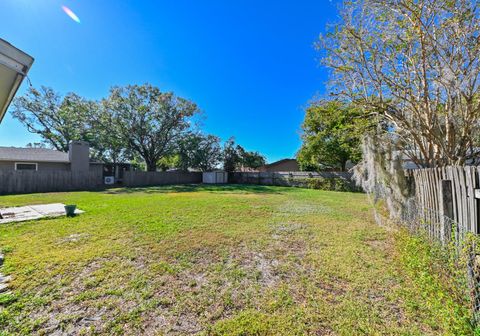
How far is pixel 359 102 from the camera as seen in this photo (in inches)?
169

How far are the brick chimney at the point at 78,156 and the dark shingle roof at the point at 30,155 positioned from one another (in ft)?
1.92

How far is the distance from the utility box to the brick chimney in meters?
10.2

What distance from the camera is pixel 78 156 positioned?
15.3 metres

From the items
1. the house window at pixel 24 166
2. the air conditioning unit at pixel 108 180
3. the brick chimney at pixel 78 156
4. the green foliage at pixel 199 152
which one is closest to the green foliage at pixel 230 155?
the green foliage at pixel 199 152

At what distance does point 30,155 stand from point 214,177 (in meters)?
14.1

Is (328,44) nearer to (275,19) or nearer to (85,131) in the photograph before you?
(275,19)

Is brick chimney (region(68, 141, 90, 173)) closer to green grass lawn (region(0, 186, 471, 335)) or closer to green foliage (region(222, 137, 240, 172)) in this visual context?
green foliage (region(222, 137, 240, 172))

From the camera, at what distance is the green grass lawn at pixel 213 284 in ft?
5.91

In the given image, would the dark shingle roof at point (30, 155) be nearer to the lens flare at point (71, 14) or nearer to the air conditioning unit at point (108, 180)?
the air conditioning unit at point (108, 180)

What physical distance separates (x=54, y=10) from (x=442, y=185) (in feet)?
28.3

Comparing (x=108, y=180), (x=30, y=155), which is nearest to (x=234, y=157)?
(x=108, y=180)

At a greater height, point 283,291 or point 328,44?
point 328,44

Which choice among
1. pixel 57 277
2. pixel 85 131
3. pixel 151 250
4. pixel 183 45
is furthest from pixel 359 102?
pixel 85 131

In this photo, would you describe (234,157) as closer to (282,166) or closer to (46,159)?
(282,166)
